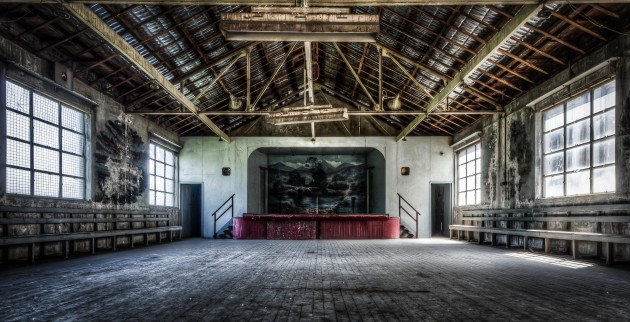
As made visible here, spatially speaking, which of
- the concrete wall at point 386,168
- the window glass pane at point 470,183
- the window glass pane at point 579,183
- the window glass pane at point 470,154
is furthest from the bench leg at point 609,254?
the concrete wall at point 386,168

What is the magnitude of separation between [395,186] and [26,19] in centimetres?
1480

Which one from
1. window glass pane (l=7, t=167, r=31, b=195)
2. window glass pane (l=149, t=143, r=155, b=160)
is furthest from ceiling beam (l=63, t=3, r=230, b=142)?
window glass pane (l=149, t=143, r=155, b=160)

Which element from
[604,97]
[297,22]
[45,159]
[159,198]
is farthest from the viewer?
[159,198]

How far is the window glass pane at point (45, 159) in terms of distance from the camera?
9.38 m

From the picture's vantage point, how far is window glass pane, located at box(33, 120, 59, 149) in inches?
372

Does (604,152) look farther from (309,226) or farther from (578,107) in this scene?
(309,226)

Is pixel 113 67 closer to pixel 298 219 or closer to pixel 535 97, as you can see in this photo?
pixel 298 219

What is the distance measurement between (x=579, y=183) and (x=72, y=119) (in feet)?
39.1

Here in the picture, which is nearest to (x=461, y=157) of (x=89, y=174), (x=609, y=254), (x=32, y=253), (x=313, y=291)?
(x=609, y=254)

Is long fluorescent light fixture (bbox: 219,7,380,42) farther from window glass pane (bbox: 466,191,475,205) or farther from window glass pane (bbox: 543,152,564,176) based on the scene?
window glass pane (bbox: 466,191,475,205)

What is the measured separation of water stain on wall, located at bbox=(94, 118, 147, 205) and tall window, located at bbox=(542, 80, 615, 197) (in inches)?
456

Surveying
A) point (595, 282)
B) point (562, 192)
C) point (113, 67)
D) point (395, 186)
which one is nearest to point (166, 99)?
point (113, 67)

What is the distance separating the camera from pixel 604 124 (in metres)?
8.95

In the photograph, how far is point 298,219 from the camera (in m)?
17.3
